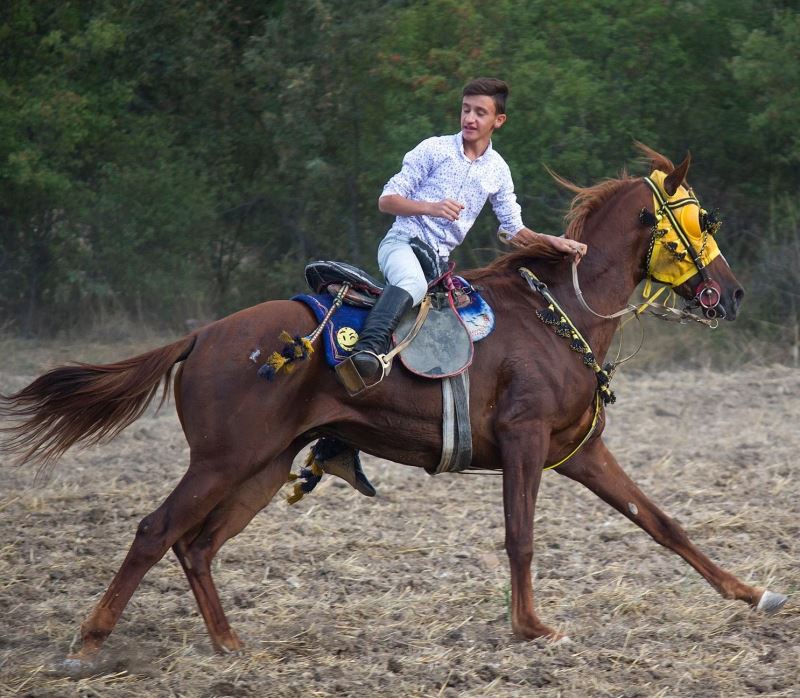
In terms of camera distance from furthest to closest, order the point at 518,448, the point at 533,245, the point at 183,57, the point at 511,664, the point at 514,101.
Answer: the point at 183,57 < the point at 514,101 < the point at 533,245 < the point at 518,448 < the point at 511,664

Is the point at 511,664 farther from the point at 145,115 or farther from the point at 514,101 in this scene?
the point at 145,115

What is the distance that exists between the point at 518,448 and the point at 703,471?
11.6 ft

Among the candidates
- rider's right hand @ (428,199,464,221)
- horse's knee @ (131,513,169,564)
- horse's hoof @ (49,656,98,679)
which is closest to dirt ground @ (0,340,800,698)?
horse's hoof @ (49,656,98,679)

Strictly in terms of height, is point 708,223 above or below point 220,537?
above

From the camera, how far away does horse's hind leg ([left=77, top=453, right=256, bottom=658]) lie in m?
5.08

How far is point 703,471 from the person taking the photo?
27.5ft

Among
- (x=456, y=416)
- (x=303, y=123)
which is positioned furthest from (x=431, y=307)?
(x=303, y=123)

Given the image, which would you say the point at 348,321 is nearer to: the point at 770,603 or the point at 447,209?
the point at 447,209

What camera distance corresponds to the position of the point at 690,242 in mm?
5605

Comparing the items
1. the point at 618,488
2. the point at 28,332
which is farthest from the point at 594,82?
the point at 618,488

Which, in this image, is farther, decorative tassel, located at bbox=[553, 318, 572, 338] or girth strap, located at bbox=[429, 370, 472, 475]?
decorative tassel, located at bbox=[553, 318, 572, 338]

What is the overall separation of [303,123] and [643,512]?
397 inches

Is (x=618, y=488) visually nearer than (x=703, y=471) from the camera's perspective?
Yes

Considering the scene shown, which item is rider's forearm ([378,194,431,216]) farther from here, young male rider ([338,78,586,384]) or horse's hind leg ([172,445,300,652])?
horse's hind leg ([172,445,300,652])
